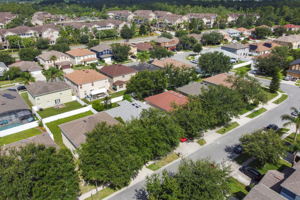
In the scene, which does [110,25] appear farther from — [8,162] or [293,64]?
[8,162]

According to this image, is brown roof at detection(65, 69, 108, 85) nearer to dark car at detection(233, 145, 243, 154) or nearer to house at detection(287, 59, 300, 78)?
dark car at detection(233, 145, 243, 154)

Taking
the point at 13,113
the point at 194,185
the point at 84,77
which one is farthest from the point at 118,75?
the point at 194,185

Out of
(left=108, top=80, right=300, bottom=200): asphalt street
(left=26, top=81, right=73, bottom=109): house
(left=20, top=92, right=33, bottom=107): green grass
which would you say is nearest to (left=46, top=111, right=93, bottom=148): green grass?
(left=26, top=81, right=73, bottom=109): house

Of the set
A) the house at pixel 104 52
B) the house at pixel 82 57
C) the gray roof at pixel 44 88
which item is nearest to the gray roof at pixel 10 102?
the gray roof at pixel 44 88

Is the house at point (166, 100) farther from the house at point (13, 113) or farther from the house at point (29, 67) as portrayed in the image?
the house at point (29, 67)

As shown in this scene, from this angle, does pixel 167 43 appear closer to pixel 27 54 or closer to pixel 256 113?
pixel 27 54
